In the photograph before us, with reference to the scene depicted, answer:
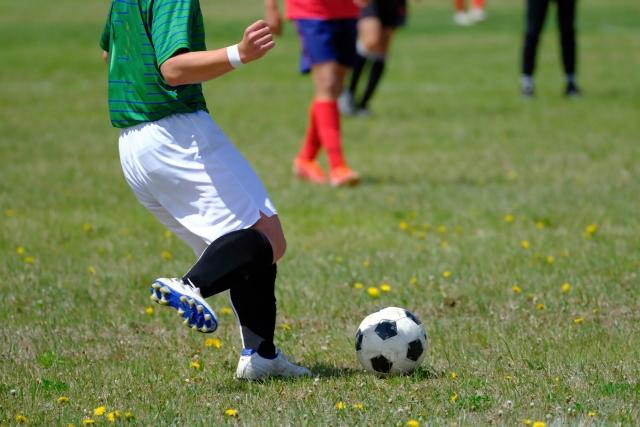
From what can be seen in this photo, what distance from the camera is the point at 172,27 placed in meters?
4.09

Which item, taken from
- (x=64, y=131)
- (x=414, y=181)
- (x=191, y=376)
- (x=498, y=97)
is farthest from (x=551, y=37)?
(x=191, y=376)

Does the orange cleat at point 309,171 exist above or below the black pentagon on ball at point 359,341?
below

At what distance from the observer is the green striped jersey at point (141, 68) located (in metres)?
4.23

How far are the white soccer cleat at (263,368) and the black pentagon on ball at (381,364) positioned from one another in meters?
0.27

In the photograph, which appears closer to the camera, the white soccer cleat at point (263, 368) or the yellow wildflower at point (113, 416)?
the yellow wildflower at point (113, 416)

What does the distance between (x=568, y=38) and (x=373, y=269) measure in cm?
853

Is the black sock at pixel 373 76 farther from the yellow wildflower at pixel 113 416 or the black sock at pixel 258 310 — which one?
the yellow wildflower at pixel 113 416

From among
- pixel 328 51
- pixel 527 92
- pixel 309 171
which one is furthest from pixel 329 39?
pixel 527 92

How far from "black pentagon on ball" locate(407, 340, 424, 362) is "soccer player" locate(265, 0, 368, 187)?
4520 mm

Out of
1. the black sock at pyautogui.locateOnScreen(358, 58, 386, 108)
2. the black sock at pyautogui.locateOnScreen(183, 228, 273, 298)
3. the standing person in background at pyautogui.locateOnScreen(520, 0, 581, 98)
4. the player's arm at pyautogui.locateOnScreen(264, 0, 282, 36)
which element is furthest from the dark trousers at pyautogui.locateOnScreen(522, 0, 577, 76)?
the black sock at pyautogui.locateOnScreen(183, 228, 273, 298)

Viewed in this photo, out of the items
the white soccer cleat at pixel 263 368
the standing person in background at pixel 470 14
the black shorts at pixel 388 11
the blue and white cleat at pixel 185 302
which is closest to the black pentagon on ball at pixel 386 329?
the white soccer cleat at pixel 263 368

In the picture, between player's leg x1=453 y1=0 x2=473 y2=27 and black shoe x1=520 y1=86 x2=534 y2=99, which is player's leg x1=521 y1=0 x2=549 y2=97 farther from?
player's leg x1=453 y1=0 x2=473 y2=27

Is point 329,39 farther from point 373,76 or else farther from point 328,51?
point 373,76

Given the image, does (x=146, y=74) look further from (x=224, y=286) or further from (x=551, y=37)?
(x=551, y=37)
